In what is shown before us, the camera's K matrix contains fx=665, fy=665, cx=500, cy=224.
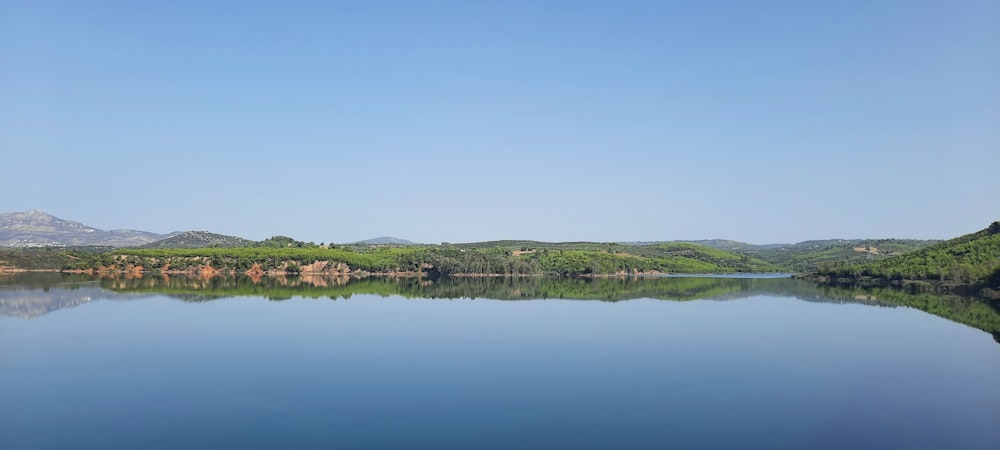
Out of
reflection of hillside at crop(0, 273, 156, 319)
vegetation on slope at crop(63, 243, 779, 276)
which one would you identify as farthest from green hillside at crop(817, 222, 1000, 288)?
reflection of hillside at crop(0, 273, 156, 319)

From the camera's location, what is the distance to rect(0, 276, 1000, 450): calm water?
61.8 ft

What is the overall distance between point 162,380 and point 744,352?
27279mm

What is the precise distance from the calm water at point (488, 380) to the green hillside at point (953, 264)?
3505cm

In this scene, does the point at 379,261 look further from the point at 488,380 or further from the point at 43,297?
the point at 488,380

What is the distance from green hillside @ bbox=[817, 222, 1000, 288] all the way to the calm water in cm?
3505

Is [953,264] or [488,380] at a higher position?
[953,264]

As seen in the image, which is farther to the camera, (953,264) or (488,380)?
(953,264)

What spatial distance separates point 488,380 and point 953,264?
283ft

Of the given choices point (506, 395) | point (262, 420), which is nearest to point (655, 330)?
point (506, 395)

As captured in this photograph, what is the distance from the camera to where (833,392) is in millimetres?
24844

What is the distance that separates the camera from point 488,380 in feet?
85.7

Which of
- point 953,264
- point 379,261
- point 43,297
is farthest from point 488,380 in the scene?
point 379,261

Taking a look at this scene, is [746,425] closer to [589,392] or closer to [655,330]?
[589,392]

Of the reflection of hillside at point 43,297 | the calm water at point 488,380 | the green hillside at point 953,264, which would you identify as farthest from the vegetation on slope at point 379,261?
the calm water at point 488,380
